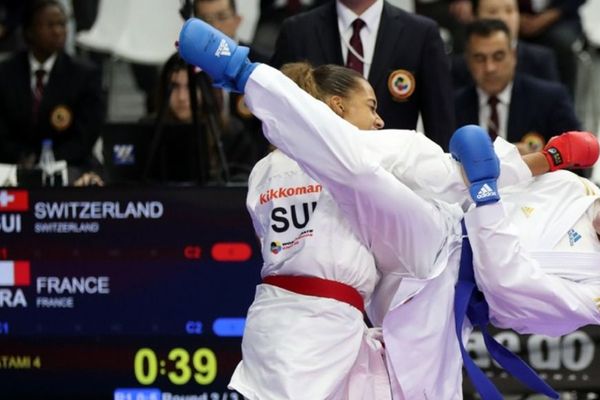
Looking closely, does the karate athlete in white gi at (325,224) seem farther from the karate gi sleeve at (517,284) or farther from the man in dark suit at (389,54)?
the man in dark suit at (389,54)

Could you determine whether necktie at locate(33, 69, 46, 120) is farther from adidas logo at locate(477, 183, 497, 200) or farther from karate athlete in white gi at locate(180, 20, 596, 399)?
adidas logo at locate(477, 183, 497, 200)

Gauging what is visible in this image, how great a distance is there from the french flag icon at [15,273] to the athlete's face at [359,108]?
2.36 metres

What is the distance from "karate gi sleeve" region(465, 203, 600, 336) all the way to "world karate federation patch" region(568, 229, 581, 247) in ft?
0.44

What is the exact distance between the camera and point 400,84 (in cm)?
609

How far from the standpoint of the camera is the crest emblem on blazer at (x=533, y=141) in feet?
21.1

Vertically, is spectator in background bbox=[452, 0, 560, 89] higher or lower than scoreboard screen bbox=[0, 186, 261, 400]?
higher

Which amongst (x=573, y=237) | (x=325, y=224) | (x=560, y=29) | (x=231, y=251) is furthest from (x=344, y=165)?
(x=560, y=29)

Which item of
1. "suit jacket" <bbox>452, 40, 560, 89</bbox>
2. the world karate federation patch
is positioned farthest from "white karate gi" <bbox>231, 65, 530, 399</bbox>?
"suit jacket" <bbox>452, 40, 560, 89</bbox>

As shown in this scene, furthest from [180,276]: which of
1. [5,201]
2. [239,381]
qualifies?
[239,381]

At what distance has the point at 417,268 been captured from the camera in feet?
14.0

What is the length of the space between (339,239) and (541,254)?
2.13 ft

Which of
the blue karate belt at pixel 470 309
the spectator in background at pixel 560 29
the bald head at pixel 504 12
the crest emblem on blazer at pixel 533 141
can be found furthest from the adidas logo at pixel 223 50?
the spectator in background at pixel 560 29

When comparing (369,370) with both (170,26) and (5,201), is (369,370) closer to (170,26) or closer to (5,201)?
(5,201)

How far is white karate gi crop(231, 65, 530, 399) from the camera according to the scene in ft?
13.2
